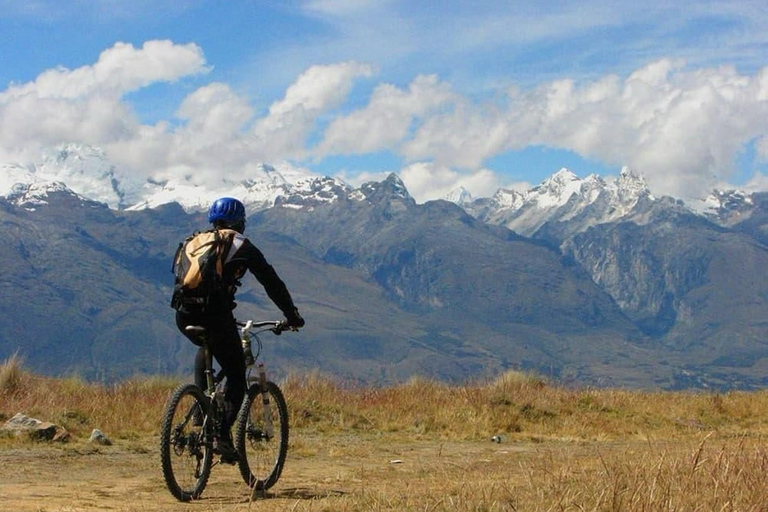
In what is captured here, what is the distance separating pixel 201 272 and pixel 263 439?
199 centimetres

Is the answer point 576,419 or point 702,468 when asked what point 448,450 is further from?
point 702,468

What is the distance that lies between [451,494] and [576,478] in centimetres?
107

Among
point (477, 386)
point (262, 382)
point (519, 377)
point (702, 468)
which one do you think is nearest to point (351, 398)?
point (477, 386)

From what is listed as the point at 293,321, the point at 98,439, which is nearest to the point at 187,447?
the point at 293,321

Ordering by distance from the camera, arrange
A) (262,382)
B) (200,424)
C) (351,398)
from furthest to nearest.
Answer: (351,398)
(262,382)
(200,424)

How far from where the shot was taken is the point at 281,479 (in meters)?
11.2

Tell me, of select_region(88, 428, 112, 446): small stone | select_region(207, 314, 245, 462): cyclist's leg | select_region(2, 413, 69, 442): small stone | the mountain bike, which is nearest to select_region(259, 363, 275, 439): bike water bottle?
the mountain bike

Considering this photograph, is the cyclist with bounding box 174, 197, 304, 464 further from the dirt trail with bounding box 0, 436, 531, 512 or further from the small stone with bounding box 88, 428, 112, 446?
the small stone with bounding box 88, 428, 112, 446

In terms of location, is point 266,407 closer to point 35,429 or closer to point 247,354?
point 247,354

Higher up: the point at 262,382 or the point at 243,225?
the point at 243,225

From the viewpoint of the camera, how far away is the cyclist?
936 cm

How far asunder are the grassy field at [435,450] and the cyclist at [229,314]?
907mm

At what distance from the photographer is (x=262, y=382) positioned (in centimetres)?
1022

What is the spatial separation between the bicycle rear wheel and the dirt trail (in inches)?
7.1
